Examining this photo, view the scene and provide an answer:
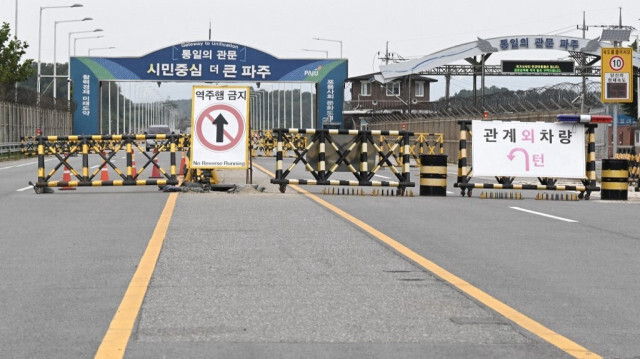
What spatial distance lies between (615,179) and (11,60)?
47788 mm

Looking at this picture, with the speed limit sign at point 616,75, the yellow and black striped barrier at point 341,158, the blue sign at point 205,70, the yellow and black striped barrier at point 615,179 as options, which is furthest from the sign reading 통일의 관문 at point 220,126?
the blue sign at point 205,70

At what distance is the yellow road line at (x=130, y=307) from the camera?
5.66m

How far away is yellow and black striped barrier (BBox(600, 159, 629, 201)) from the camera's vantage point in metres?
20.6

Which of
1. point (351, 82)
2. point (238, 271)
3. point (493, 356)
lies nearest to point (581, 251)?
point (238, 271)

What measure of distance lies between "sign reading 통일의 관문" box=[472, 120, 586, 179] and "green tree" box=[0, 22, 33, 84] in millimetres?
44939

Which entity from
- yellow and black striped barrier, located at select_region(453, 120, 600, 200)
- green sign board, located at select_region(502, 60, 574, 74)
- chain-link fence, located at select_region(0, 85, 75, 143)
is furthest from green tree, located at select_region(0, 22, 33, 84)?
yellow and black striped barrier, located at select_region(453, 120, 600, 200)

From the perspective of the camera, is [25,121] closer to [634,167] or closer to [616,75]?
[634,167]

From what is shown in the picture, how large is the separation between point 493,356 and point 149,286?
3.19 m

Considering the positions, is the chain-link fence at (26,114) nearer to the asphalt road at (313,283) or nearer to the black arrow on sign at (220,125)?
the black arrow on sign at (220,125)

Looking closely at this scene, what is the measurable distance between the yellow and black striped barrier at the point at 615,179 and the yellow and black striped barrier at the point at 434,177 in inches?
129

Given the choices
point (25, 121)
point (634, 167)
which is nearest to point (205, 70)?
point (25, 121)

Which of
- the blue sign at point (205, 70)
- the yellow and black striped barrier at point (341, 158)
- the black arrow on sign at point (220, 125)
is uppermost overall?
the blue sign at point (205, 70)

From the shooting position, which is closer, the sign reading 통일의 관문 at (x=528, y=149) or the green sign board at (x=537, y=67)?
the sign reading 통일의 관문 at (x=528, y=149)

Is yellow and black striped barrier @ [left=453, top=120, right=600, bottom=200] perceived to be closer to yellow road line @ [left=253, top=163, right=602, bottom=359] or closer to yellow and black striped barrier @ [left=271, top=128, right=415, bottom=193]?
yellow and black striped barrier @ [left=271, top=128, right=415, bottom=193]
